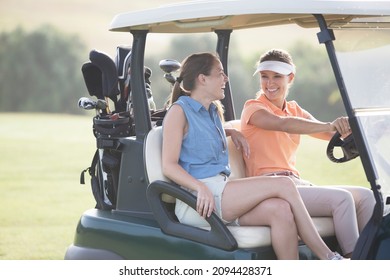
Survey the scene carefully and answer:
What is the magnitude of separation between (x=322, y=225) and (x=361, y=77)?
2.66ft

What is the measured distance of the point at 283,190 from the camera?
4031mm

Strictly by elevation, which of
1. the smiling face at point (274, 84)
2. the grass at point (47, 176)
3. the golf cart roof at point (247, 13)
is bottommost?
the grass at point (47, 176)

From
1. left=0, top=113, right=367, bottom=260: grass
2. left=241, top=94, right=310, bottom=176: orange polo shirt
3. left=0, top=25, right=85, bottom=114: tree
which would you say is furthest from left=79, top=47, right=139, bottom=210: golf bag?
left=0, top=25, right=85, bottom=114: tree

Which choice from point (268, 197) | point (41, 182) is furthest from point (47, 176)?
point (268, 197)

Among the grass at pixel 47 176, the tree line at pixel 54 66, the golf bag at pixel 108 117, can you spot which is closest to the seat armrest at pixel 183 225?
the golf bag at pixel 108 117

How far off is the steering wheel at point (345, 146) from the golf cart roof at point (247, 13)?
2.02 ft

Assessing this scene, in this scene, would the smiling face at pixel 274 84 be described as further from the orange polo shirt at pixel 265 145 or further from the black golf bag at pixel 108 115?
Result: the black golf bag at pixel 108 115

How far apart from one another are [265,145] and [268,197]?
573mm

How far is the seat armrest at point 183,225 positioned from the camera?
4031 millimetres

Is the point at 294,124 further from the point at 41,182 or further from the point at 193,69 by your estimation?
the point at 41,182

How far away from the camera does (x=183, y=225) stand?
167 inches

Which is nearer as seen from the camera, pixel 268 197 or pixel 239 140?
pixel 268 197

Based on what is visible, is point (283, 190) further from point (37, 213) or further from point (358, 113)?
point (37, 213)
